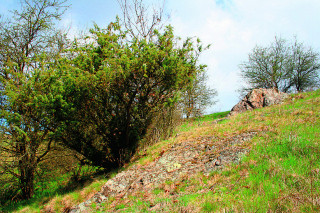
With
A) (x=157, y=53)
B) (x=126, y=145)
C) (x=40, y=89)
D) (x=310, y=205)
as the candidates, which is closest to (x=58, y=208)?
(x=126, y=145)

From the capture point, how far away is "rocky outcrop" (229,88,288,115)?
15.2 meters

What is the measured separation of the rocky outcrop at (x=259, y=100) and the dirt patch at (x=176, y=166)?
10658mm

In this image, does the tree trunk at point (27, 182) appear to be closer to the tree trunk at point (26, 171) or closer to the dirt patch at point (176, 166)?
the tree trunk at point (26, 171)

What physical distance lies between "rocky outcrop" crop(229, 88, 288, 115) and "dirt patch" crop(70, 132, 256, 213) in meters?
10.7

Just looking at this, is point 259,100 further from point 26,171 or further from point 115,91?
point 26,171

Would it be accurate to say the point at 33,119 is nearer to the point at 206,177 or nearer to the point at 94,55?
the point at 94,55

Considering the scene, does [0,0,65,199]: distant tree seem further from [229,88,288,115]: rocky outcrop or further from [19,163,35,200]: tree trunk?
[229,88,288,115]: rocky outcrop

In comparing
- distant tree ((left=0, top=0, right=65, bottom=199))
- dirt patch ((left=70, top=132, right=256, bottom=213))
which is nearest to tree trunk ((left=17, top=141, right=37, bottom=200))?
distant tree ((left=0, top=0, right=65, bottom=199))

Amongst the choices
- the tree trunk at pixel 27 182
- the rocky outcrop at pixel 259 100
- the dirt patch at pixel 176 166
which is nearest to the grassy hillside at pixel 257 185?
the dirt patch at pixel 176 166

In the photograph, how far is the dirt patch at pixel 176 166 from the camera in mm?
4547

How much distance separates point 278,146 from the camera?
14.4ft

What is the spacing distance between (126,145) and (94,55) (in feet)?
11.6

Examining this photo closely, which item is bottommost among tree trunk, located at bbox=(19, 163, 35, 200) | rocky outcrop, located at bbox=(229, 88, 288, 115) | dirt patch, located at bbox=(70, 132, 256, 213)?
tree trunk, located at bbox=(19, 163, 35, 200)

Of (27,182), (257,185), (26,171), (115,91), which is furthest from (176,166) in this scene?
(27,182)
